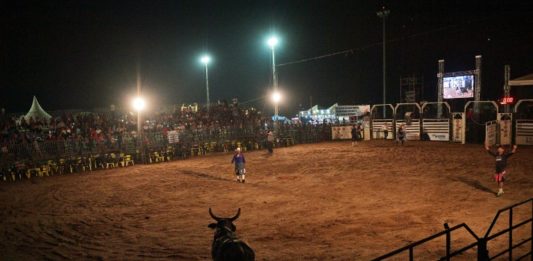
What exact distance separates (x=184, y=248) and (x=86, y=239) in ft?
9.12

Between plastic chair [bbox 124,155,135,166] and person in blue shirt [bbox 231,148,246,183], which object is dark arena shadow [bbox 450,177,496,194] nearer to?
person in blue shirt [bbox 231,148,246,183]

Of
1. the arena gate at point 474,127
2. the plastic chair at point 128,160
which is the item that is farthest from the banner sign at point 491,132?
the plastic chair at point 128,160

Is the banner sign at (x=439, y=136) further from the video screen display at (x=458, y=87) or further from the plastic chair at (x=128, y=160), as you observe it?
the plastic chair at (x=128, y=160)

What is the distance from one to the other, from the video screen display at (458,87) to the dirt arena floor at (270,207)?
10.8 meters

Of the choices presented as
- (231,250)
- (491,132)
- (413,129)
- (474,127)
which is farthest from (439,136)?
(231,250)

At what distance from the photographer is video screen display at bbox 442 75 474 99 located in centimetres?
3039

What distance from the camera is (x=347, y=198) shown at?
12906 millimetres

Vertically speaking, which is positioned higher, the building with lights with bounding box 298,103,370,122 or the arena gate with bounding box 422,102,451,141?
the building with lights with bounding box 298,103,370,122

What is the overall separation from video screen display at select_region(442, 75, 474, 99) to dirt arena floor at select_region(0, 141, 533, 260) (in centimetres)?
1081

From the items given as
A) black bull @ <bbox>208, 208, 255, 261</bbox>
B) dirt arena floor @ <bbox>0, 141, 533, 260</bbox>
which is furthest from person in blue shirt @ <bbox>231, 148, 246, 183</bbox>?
black bull @ <bbox>208, 208, 255, 261</bbox>

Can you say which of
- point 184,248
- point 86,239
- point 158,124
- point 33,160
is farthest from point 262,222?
point 158,124

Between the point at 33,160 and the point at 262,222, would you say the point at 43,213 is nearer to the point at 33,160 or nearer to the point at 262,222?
the point at 262,222

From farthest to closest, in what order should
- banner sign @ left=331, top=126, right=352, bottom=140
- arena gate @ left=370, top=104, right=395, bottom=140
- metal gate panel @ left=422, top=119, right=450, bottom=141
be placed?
1. banner sign @ left=331, top=126, right=352, bottom=140
2. arena gate @ left=370, top=104, right=395, bottom=140
3. metal gate panel @ left=422, top=119, right=450, bottom=141

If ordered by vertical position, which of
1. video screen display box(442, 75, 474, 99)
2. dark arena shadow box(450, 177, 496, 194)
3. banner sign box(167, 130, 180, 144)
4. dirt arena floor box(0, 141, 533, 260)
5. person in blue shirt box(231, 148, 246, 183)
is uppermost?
video screen display box(442, 75, 474, 99)
